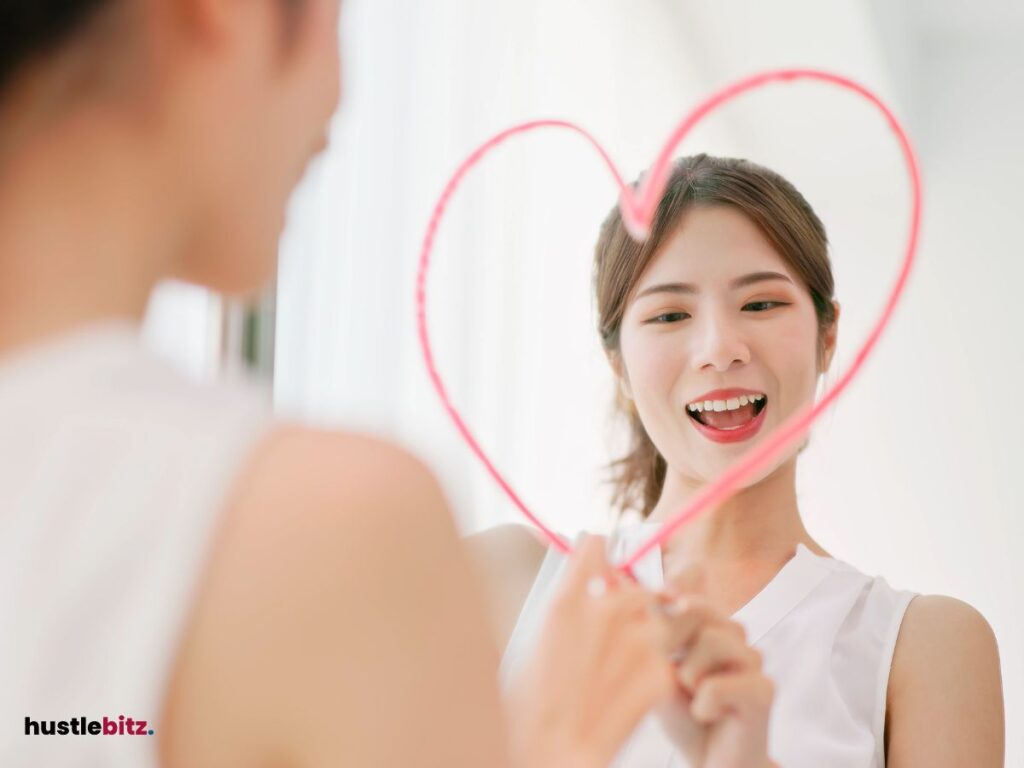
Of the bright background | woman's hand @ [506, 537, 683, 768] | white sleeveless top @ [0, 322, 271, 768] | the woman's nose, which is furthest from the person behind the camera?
the bright background

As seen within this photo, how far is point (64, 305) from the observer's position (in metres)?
0.32

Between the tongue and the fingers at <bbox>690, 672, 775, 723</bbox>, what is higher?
the tongue

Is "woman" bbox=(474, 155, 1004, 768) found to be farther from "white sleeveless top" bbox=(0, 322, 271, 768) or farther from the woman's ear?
"white sleeveless top" bbox=(0, 322, 271, 768)

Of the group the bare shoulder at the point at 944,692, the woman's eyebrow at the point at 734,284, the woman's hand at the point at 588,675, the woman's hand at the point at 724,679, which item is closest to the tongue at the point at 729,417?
the woman's eyebrow at the point at 734,284

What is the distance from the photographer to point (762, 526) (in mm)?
1188

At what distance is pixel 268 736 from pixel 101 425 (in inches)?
3.4

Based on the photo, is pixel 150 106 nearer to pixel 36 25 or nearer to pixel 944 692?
pixel 36 25

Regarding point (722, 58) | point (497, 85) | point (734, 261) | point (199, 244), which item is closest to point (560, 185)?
point (497, 85)

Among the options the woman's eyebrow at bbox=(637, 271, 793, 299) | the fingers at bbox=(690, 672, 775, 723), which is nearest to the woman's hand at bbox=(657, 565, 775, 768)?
the fingers at bbox=(690, 672, 775, 723)

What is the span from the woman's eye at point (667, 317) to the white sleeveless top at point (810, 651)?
202 millimetres

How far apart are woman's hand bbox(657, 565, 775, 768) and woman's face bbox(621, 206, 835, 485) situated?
41 cm

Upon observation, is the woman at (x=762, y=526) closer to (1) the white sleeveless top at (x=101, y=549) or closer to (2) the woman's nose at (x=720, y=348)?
(2) the woman's nose at (x=720, y=348)

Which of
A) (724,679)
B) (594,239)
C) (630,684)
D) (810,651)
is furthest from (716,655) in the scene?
(594,239)

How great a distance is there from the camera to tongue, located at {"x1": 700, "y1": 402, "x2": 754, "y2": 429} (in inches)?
45.1
